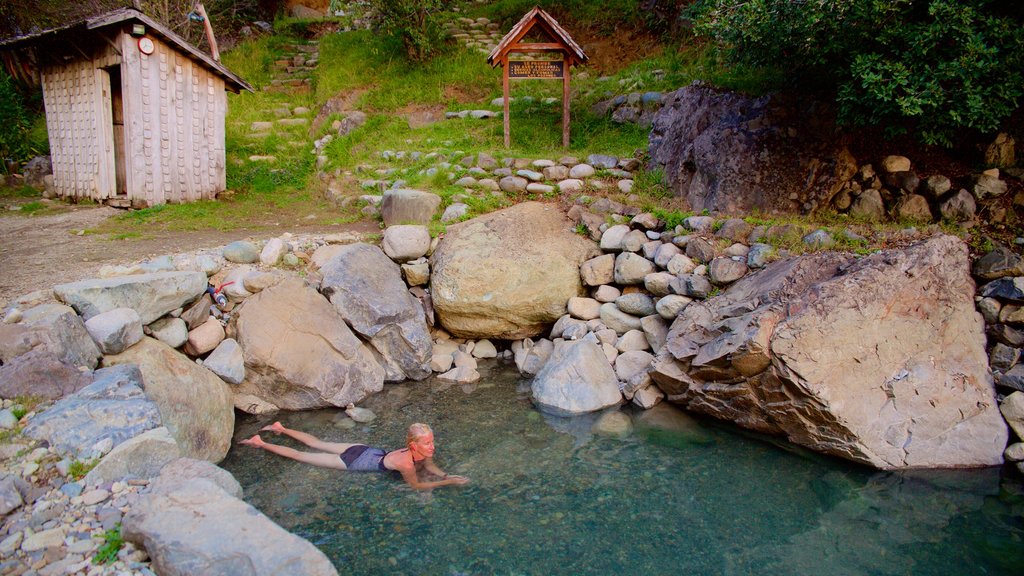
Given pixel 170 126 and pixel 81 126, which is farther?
pixel 81 126

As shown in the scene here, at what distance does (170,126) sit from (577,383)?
29.7 feet

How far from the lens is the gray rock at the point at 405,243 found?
8.69 metres

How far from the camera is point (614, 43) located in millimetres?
16125

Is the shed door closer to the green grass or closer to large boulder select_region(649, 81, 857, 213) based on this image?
the green grass

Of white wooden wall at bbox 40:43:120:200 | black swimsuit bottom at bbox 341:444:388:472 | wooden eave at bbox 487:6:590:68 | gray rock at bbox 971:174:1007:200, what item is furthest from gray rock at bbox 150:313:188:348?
gray rock at bbox 971:174:1007:200

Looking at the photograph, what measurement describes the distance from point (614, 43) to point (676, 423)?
1223cm

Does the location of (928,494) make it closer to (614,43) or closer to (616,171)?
(616,171)

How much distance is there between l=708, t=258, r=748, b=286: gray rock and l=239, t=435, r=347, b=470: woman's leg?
15.7ft

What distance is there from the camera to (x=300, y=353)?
7.09m

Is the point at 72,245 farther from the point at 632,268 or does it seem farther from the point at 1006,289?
the point at 1006,289

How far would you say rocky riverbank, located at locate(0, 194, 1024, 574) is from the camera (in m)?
4.21

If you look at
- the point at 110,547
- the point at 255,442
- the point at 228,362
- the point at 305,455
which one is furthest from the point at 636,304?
the point at 110,547

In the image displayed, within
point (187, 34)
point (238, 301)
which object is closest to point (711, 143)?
point (238, 301)

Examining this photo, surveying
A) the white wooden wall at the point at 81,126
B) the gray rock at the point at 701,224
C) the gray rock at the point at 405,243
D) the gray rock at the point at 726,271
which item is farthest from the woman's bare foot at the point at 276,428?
the white wooden wall at the point at 81,126
